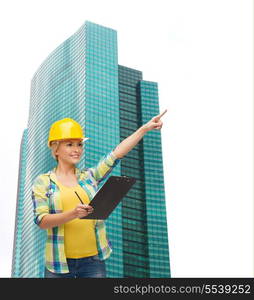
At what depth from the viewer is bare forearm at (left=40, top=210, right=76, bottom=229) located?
5113 millimetres

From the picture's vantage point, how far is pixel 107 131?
12088cm

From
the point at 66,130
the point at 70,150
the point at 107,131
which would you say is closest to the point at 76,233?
the point at 70,150

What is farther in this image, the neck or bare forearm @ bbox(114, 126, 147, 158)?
bare forearm @ bbox(114, 126, 147, 158)

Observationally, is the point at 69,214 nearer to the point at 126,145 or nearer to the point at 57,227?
the point at 57,227

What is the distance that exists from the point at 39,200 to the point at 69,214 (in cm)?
51

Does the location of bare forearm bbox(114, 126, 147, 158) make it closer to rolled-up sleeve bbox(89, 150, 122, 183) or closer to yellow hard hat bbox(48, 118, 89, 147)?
rolled-up sleeve bbox(89, 150, 122, 183)

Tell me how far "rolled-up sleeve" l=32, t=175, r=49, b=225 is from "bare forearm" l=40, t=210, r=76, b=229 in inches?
2.3

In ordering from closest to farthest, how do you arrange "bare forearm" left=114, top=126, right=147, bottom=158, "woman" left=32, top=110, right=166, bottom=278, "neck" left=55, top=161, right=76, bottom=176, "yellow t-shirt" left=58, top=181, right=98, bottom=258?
1. "woman" left=32, top=110, right=166, bottom=278
2. "yellow t-shirt" left=58, top=181, right=98, bottom=258
3. "neck" left=55, top=161, right=76, bottom=176
4. "bare forearm" left=114, top=126, right=147, bottom=158

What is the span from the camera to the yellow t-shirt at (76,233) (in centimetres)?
537

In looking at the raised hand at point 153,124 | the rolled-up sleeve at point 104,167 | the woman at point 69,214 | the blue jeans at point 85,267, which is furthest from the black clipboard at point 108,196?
the raised hand at point 153,124

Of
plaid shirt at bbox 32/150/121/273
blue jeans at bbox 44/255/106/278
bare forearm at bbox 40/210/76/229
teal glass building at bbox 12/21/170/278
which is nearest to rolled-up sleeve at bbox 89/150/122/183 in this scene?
plaid shirt at bbox 32/150/121/273

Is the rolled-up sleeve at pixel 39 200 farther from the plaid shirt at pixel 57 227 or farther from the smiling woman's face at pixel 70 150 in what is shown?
the smiling woman's face at pixel 70 150

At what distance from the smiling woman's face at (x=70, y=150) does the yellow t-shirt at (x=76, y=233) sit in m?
0.40

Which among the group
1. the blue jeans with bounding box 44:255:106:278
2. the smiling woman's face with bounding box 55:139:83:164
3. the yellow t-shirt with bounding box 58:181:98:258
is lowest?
the blue jeans with bounding box 44:255:106:278
